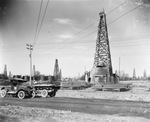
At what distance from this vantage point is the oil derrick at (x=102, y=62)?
26.4m

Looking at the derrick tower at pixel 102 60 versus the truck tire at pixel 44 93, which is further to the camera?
the derrick tower at pixel 102 60

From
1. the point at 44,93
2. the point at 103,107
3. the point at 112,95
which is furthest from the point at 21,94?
the point at 112,95

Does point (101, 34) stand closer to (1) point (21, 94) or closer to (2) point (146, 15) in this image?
(1) point (21, 94)

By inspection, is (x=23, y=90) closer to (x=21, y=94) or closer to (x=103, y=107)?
(x=21, y=94)

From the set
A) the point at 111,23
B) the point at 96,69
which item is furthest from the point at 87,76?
the point at 111,23

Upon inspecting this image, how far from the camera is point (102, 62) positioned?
93.8 feet

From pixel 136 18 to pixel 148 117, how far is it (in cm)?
445

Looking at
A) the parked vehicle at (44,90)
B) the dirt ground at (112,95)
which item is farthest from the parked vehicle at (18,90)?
the dirt ground at (112,95)

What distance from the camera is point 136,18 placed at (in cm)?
714

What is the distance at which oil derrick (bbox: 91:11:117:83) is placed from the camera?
86.6ft

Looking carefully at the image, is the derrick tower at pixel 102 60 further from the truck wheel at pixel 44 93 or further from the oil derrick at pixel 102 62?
the truck wheel at pixel 44 93

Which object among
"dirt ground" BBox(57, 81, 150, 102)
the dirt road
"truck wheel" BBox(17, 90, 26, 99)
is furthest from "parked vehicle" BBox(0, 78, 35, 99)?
"dirt ground" BBox(57, 81, 150, 102)

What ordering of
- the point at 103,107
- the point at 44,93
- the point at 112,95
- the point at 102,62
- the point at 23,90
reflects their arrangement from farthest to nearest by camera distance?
the point at 102,62 → the point at 112,95 → the point at 44,93 → the point at 23,90 → the point at 103,107

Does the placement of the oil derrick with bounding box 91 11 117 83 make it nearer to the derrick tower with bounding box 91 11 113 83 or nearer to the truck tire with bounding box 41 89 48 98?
the derrick tower with bounding box 91 11 113 83
